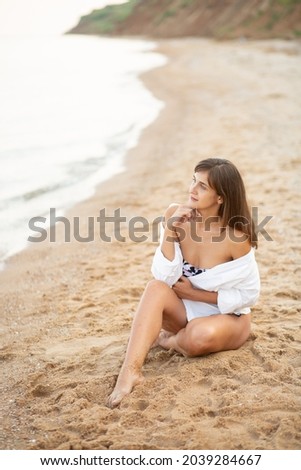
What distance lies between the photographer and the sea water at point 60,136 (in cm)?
760

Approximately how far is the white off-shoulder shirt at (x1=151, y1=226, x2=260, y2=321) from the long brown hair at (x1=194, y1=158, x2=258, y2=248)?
187 mm

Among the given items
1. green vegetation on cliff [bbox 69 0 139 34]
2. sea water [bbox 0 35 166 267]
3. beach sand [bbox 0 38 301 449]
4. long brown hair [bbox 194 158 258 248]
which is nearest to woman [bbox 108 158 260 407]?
long brown hair [bbox 194 158 258 248]

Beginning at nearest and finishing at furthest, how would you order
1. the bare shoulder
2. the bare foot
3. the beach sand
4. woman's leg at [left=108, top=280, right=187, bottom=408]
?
the beach sand, the bare foot, woman's leg at [left=108, top=280, right=187, bottom=408], the bare shoulder

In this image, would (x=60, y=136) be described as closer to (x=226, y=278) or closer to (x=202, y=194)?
Answer: (x=202, y=194)

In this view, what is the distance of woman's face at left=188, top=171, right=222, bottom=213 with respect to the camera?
10.8 feet

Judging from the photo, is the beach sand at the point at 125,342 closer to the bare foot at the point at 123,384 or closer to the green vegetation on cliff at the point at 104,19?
the bare foot at the point at 123,384

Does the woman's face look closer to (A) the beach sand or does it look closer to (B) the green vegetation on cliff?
(A) the beach sand

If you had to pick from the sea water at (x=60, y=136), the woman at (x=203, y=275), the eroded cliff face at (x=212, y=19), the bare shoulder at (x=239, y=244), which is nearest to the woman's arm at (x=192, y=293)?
the woman at (x=203, y=275)

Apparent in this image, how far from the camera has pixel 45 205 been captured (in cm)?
744

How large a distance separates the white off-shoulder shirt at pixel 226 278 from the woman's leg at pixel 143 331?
0.10 m

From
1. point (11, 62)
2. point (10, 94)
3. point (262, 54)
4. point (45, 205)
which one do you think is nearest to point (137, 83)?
point (10, 94)

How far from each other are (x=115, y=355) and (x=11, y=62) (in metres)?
32.6
